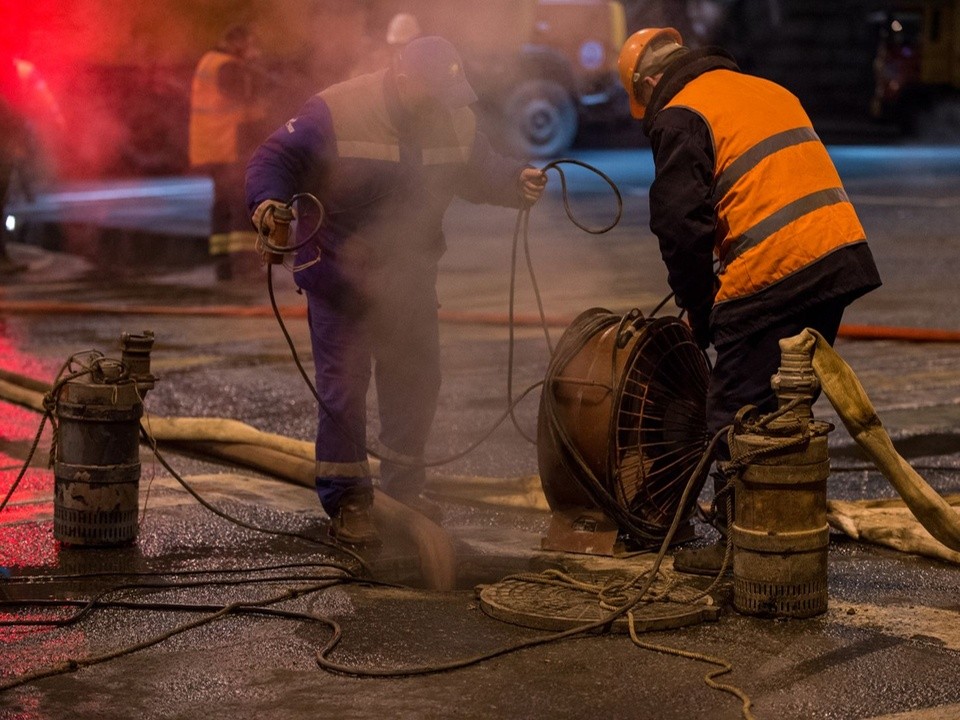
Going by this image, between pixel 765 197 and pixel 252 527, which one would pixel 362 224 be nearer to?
pixel 252 527

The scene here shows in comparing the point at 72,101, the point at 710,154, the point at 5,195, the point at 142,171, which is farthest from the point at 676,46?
the point at 142,171

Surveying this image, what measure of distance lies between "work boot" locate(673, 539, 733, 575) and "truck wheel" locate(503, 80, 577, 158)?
1714 centimetres

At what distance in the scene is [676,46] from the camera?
5.45 metres

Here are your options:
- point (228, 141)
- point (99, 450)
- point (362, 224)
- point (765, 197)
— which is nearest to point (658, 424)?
point (765, 197)

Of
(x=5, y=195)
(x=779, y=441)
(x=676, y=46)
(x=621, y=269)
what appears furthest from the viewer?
(x=5, y=195)

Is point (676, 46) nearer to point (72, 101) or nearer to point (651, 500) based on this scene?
point (651, 500)

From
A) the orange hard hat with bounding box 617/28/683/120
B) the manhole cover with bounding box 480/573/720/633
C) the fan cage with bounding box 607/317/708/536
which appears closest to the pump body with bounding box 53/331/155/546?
the manhole cover with bounding box 480/573/720/633

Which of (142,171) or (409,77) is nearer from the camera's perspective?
(409,77)

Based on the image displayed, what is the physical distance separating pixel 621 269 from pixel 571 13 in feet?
31.0

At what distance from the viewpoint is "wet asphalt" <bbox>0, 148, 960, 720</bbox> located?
4.18 meters

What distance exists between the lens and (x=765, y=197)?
509 cm

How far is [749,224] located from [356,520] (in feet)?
5.87

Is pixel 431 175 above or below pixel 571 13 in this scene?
below

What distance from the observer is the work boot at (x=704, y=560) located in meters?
5.30
